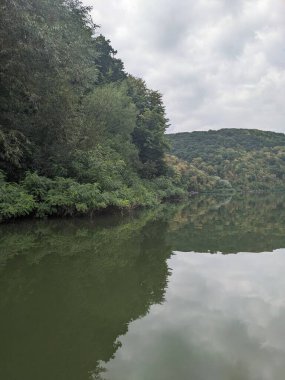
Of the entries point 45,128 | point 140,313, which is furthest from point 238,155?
point 140,313

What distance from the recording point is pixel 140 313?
414 centimetres

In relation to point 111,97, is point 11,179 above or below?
below

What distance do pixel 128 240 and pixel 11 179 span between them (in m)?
7.14

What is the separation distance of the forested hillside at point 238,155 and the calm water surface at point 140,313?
6445 cm

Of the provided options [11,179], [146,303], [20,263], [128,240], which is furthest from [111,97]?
[146,303]

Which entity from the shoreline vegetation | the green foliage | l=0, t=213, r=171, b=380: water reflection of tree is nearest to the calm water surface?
l=0, t=213, r=171, b=380: water reflection of tree

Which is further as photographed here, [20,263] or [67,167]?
[67,167]

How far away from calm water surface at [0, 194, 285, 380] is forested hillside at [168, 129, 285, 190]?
6445 centimetres

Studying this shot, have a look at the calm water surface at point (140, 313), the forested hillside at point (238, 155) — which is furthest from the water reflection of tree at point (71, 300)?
the forested hillside at point (238, 155)

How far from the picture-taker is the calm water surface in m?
2.94

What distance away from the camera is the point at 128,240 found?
9.65 metres

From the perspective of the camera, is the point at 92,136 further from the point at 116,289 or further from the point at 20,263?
the point at 116,289

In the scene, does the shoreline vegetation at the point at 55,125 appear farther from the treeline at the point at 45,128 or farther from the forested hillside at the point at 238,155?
the forested hillside at the point at 238,155

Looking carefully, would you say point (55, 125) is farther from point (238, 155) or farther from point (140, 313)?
point (238, 155)
